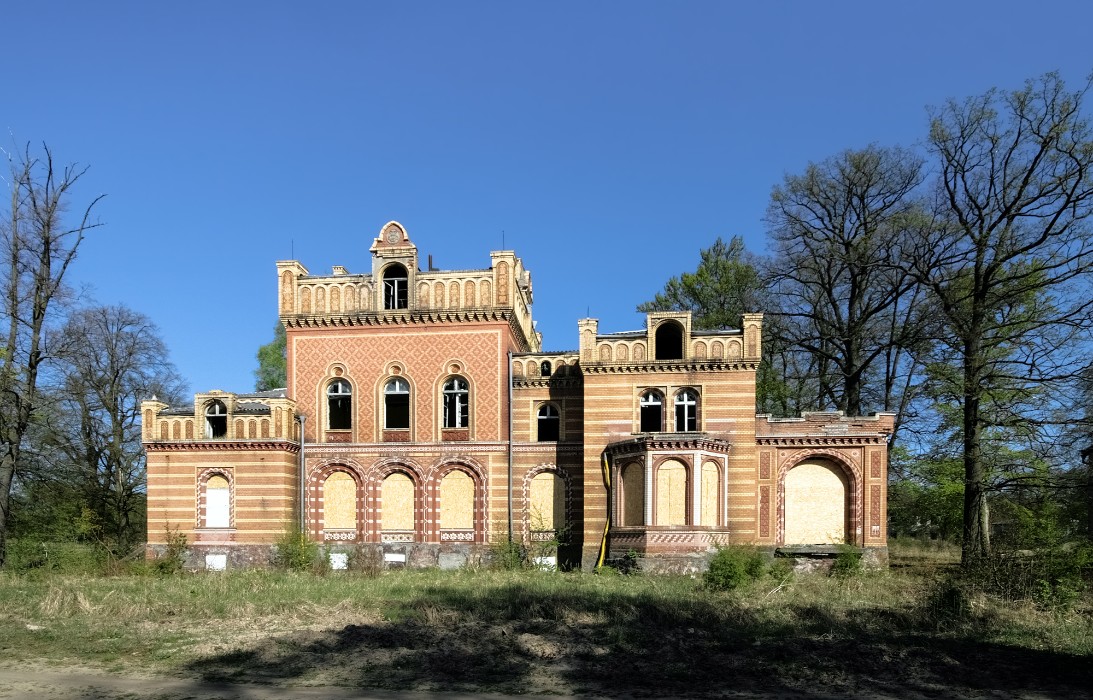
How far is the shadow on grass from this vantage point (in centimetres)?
1292

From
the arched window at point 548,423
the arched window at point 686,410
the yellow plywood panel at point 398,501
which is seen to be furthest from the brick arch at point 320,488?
the arched window at point 686,410

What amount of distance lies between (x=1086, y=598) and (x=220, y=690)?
17544 mm

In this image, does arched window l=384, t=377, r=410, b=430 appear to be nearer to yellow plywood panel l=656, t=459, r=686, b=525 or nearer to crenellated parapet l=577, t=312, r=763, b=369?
crenellated parapet l=577, t=312, r=763, b=369

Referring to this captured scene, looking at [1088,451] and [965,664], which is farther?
[1088,451]

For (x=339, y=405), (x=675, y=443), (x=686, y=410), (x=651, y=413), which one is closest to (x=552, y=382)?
(x=651, y=413)

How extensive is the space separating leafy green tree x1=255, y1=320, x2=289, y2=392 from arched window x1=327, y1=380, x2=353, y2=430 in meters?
24.6

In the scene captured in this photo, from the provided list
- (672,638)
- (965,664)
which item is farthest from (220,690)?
(965,664)

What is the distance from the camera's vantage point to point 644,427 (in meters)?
29.4

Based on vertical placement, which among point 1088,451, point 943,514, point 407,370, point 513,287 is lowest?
point 943,514

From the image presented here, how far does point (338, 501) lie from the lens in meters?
31.4

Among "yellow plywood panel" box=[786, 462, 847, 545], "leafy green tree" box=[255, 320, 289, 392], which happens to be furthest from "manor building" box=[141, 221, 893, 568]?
"leafy green tree" box=[255, 320, 289, 392]

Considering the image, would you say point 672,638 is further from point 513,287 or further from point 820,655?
point 513,287

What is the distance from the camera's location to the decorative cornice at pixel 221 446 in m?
30.4

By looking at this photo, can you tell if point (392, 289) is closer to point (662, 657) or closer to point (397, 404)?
point (397, 404)
